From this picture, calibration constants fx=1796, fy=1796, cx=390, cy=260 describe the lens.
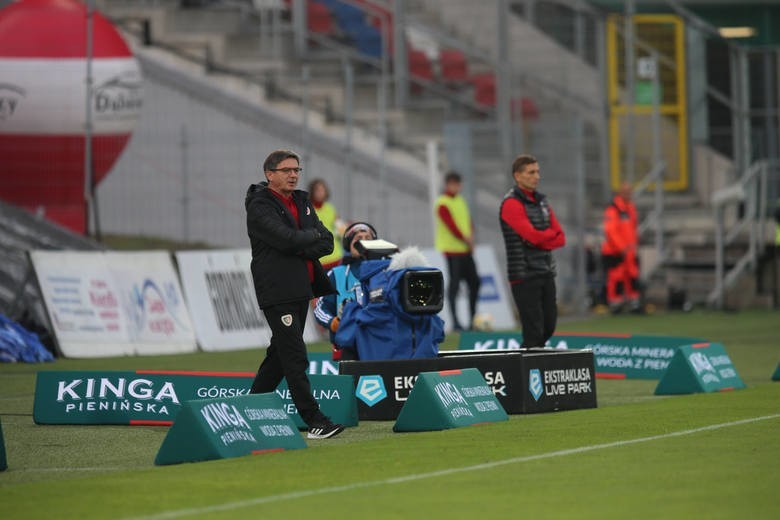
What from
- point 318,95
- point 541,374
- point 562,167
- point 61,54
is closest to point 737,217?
point 562,167

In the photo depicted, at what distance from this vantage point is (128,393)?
1413cm

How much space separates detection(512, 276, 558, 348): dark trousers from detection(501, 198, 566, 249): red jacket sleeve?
361mm

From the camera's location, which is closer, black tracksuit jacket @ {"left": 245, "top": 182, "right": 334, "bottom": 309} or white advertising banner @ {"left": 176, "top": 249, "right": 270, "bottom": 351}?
black tracksuit jacket @ {"left": 245, "top": 182, "right": 334, "bottom": 309}

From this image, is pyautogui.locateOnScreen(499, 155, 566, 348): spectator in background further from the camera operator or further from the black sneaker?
the black sneaker

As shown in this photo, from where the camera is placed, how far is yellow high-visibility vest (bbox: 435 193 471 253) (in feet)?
83.5

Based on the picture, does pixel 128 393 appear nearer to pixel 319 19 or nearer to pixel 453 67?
pixel 319 19

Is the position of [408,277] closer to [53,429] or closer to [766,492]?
[53,429]

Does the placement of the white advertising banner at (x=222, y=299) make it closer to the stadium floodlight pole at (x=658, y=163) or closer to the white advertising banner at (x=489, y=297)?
the white advertising banner at (x=489, y=297)

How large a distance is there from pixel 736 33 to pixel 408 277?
29.0 m

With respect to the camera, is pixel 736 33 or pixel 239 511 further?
pixel 736 33

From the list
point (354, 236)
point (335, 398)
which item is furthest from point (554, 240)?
point (335, 398)

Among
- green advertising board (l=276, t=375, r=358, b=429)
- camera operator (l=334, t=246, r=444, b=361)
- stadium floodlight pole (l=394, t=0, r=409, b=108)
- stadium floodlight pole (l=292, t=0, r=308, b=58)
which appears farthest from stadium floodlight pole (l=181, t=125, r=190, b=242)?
green advertising board (l=276, t=375, r=358, b=429)

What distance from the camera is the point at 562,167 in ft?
103

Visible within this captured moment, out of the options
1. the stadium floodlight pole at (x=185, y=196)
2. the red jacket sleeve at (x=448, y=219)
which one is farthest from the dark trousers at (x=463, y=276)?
the stadium floodlight pole at (x=185, y=196)
